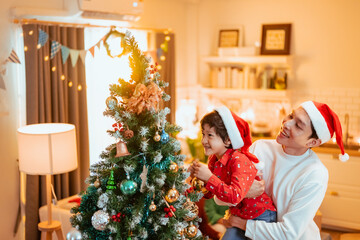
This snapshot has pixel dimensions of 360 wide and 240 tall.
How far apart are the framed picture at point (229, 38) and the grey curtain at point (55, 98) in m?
2.51

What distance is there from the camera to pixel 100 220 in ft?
5.51

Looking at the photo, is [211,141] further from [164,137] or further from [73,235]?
[73,235]

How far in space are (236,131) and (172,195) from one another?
43 centimetres

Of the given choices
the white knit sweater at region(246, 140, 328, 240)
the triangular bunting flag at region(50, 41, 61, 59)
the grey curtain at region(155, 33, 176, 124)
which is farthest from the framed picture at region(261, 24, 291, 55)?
the white knit sweater at region(246, 140, 328, 240)

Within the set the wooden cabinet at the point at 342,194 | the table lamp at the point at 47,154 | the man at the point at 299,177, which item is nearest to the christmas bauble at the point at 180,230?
the man at the point at 299,177

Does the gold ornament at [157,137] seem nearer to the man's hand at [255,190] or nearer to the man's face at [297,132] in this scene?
the man's hand at [255,190]

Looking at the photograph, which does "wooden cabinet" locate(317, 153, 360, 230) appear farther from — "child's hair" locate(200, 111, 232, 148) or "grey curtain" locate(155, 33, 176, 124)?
"child's hair" locate(200, 111, 232, 148)

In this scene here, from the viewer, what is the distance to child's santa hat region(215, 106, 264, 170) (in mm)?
1896

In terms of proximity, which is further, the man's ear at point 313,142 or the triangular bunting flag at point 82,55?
the triangular bunting flag at point 82,55

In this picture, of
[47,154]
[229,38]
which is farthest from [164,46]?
[47,154]

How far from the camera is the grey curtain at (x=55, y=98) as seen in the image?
3451 mm

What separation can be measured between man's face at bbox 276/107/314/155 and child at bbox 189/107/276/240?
18 cm

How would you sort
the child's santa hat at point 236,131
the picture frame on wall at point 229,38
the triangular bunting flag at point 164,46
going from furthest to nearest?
the picture frame on wall at point 229,38 → the triangular bunting flag at point 164,46 → the child's santa hat at point 236,131

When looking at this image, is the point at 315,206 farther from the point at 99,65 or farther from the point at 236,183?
the point at 99,65
